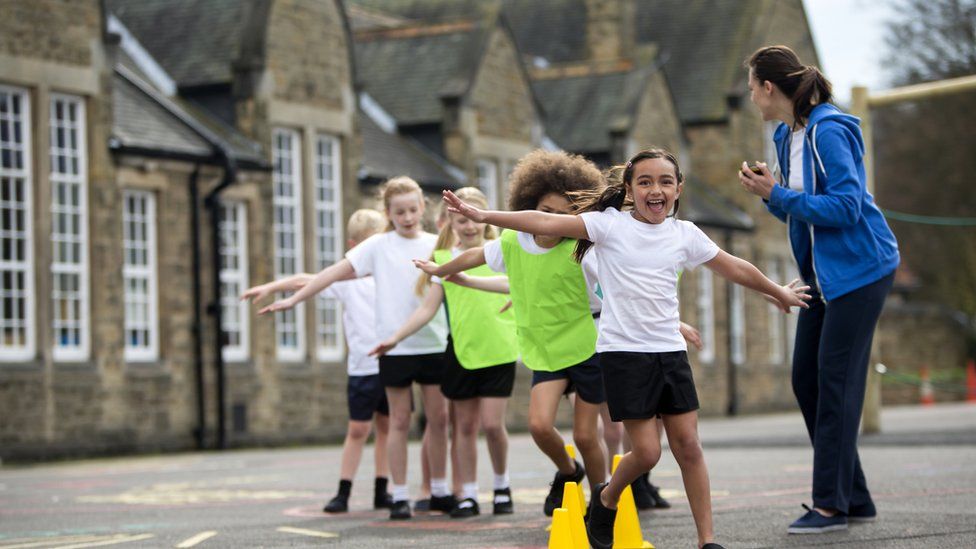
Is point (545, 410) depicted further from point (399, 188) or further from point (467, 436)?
point (399, 188)

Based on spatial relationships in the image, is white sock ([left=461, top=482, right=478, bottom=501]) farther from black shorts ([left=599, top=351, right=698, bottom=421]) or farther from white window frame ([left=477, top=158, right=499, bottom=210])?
white window frame ([left=477, top=158, right=499, bottom=210])

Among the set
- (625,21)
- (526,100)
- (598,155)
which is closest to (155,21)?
(526,100)

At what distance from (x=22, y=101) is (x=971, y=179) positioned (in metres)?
30.2

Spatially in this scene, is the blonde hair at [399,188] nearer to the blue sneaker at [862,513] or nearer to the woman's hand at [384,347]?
the woman's hand at [384,347]

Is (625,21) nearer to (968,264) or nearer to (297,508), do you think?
→ (968,264)

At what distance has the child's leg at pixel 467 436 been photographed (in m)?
10.5

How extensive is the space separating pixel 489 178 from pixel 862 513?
26599mm

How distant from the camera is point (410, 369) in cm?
1085

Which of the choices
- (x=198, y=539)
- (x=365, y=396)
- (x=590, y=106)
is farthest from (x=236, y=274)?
(x=198, y=539)

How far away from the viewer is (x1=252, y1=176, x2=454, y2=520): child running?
10781 mm

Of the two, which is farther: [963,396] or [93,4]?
[963,396]

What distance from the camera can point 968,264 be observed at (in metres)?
51.4

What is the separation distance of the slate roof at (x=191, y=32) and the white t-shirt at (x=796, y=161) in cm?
2101

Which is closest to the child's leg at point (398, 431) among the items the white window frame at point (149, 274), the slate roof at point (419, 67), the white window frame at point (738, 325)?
the white window frame at point (149, 274)
